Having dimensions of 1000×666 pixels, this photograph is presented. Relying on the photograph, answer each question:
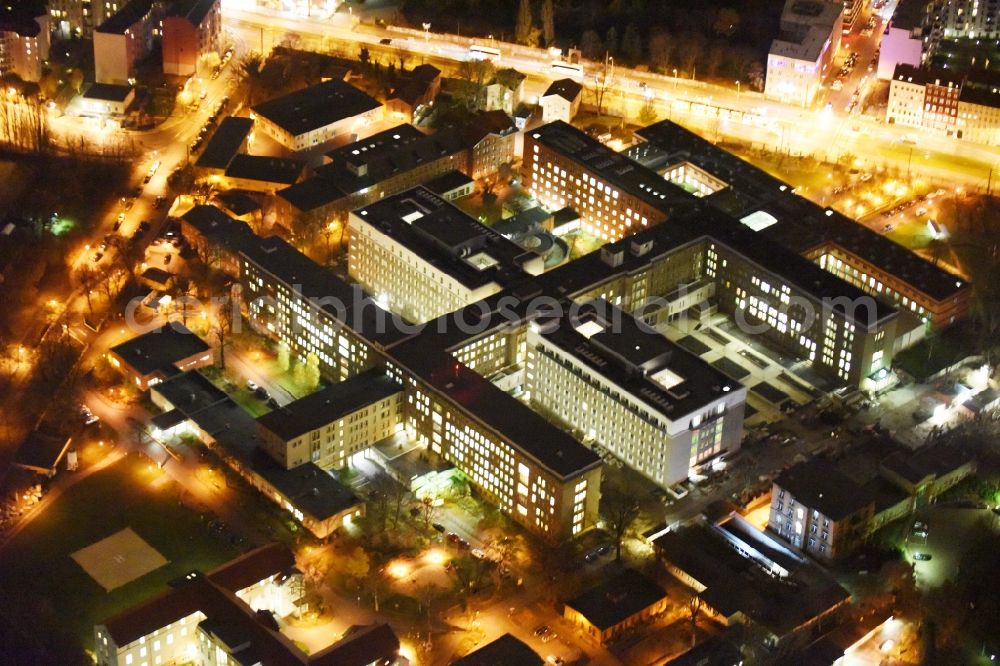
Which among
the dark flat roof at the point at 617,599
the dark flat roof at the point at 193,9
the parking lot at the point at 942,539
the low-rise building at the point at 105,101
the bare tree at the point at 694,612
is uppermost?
the dark flat roof at the point at 193,9

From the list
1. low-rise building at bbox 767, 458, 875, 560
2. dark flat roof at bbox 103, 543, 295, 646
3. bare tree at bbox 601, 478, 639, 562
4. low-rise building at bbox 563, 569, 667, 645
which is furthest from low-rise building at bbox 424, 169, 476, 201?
low-rise building at bbox 563, 569, 667, 645

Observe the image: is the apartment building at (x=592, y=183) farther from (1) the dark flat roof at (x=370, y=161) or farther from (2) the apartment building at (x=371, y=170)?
(1) the dark flat roof at (x=370, y=161)

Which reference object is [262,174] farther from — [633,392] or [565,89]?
[633,392]

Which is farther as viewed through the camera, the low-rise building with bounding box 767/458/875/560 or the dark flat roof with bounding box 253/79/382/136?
the dark flat roof with bounding box 253/79/382/136

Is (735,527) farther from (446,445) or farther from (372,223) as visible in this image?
(372,223)

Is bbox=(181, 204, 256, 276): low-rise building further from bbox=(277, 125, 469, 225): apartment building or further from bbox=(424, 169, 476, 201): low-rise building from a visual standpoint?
bbox=(424, 169, 476, 201): low-rise building

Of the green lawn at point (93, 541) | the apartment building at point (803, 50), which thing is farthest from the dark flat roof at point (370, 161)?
the apartment building at point (803, 50)

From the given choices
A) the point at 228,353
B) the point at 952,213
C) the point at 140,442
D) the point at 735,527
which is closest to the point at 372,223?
the point at 228,353
